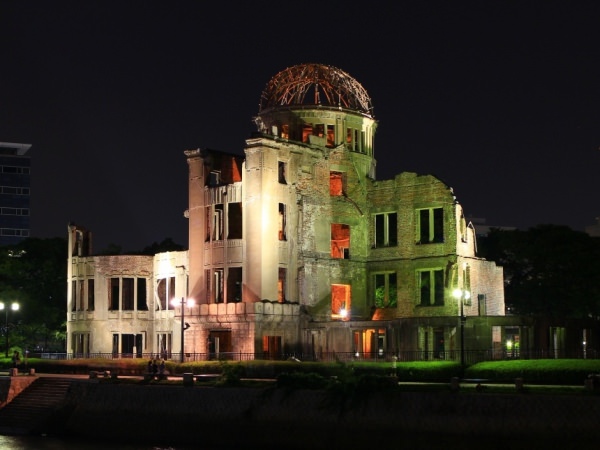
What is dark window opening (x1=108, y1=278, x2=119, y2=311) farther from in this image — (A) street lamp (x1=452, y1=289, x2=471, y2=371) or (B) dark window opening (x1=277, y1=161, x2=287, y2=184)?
(A) street lamp (x1=452, y1=289, x2=471, y2=371)

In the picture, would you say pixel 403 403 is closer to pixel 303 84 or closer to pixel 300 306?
pixel 300 306

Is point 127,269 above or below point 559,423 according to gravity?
above

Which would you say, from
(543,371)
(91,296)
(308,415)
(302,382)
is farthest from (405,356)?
(91,296)

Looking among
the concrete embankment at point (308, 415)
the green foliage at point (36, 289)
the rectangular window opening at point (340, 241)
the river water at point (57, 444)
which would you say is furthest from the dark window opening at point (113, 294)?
the river water at point (57, 444)

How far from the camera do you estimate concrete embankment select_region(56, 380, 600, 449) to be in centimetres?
4084

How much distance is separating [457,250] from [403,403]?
1366 inches

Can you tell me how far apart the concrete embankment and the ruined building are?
62.3 feet

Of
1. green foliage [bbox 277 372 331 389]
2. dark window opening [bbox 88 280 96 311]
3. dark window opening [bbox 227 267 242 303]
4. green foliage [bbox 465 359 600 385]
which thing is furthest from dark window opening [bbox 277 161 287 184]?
green foliage [bbox 277 372 331 389]

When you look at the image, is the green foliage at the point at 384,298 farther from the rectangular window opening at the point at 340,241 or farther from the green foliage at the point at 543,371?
the green foliage at the point at 543,371

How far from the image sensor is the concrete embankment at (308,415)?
40844 millimetres

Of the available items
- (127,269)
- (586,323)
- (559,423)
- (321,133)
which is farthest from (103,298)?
(559,423)

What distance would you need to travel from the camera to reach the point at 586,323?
76.5 metres

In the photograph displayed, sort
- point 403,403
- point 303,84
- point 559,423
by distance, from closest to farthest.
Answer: point 559,423 → point 403,403 → point 303,84

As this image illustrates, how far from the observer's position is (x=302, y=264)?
3066 inches
